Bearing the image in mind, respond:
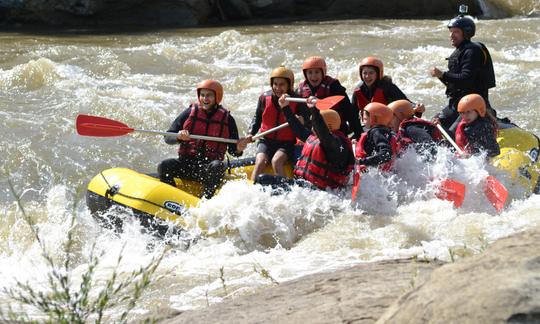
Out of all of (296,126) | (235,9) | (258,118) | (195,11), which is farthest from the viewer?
(235,9)

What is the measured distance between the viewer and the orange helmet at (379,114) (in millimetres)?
6359

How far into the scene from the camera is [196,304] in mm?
4844

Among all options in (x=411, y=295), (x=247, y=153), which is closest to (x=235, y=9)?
(x=247, y=153)

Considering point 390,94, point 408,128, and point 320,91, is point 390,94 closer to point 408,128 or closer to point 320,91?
point 408,128

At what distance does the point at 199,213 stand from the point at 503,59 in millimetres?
8031

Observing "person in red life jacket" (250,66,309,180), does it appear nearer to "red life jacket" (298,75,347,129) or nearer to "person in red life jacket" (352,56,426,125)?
"red life jacket" (298,75,347,129)

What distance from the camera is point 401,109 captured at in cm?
687

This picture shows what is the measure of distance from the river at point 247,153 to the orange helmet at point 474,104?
17.7 inches

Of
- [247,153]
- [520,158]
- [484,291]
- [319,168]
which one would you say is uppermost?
[484,291]

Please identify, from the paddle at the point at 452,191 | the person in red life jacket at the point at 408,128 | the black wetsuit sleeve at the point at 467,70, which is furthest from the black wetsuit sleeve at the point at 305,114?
the black wetsuit sleeve at the point at 467,70

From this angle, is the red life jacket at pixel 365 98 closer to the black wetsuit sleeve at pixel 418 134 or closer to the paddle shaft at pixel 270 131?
the black wetsuit sleeve at pixel 418 134

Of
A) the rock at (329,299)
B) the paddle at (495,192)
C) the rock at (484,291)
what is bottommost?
the paddle at (495,192)

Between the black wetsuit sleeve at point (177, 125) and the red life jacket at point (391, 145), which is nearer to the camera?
the red life jacket at point (391, 145)

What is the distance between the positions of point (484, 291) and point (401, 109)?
4701 millimetres
